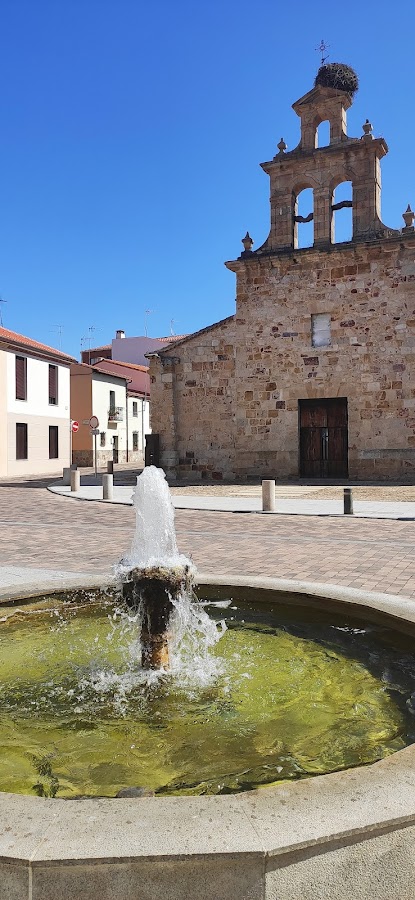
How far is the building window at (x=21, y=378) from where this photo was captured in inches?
1169

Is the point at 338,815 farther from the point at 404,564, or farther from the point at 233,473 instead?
the point at 233,473

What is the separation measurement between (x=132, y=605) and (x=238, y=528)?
290 inches

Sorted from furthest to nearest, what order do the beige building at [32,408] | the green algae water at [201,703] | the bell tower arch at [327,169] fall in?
the beige building at [32,408] → the bell tower arch at [327,169] → the green algae water at [201,703]

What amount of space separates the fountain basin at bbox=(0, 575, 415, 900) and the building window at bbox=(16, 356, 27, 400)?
96.2 feet

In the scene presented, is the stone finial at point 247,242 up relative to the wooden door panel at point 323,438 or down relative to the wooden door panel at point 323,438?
up

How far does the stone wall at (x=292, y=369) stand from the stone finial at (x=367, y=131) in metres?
3.51

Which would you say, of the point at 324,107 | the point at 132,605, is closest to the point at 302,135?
the point at 324,107

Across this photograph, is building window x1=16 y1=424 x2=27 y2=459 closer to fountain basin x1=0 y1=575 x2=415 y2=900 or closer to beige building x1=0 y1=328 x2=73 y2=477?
beige building x1=0 y1=328 x2=73 y2=477

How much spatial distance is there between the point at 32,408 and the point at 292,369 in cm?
1463

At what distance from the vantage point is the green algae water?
8.65 ft

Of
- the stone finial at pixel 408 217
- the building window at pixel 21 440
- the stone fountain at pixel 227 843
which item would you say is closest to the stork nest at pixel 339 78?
the stone finial at pixel 408 217

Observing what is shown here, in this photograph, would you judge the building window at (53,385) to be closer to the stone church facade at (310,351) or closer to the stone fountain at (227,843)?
the stone church facade at (310,351)

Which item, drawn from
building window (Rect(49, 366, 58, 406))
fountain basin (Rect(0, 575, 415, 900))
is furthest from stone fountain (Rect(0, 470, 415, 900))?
building window (Rect(49, 366, 58, 406))

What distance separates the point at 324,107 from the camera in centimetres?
2161
